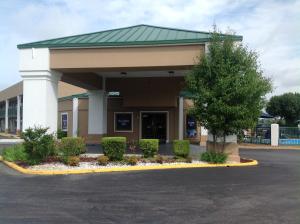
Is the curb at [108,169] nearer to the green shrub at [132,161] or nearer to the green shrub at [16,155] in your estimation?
the green shrub at [16,155]

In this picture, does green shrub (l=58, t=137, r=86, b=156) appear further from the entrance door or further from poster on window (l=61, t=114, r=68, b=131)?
poster on window (l=61, t=114, r=68, b=131)

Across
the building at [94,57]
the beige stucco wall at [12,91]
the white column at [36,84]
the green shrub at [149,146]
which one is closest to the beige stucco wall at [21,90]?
the beige stucco wall at [12,91]

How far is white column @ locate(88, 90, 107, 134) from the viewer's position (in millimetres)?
29266

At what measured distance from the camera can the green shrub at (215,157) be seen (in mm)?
16719

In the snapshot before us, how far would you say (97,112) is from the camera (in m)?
29.3

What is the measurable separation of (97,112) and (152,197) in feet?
65.2

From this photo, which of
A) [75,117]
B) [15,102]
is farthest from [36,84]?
[15,102]

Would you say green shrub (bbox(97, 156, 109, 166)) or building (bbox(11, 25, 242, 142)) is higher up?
building (bbox(11, 25, 242, 142))

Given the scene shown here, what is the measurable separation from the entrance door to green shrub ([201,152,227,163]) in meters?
14.6

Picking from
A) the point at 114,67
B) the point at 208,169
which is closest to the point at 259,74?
the point at 208,169

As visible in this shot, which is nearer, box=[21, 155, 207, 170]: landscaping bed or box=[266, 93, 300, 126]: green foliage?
box=[21, 155, 207, 170]: landscaping bed

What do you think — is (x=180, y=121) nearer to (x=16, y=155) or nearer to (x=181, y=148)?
(x=181, y=148)

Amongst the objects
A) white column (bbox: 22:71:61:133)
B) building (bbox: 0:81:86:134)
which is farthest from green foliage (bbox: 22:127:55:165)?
building (bbox: 0:81:86:134)

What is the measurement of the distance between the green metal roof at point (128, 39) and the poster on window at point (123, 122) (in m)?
10.8
